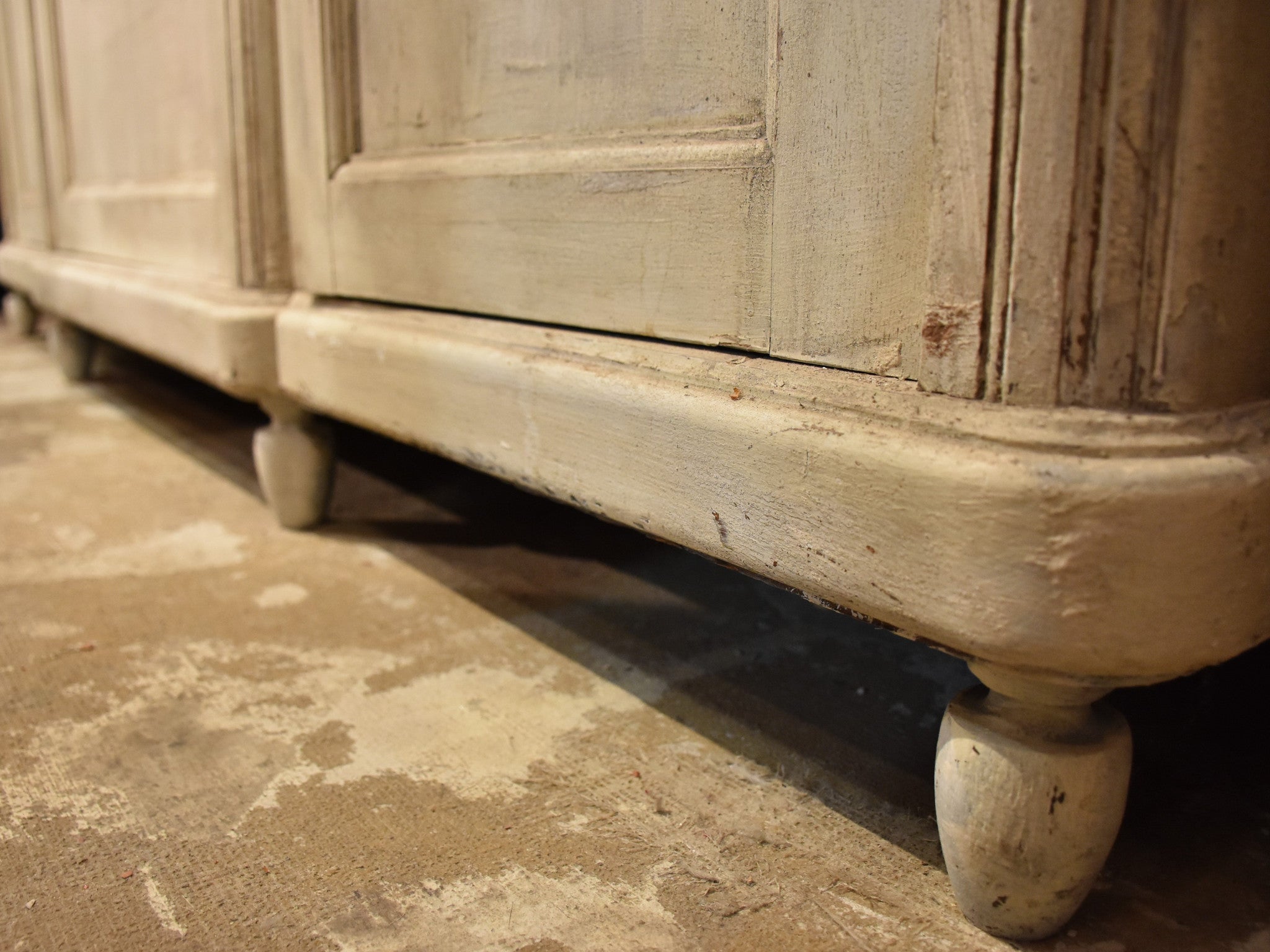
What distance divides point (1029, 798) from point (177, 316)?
4.61ft

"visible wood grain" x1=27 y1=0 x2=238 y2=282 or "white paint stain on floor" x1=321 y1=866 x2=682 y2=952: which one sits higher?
"visible wood grain" x1=27 y1=0 x2=238 y2=282

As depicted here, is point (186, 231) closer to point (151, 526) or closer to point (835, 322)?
point (151, 526)

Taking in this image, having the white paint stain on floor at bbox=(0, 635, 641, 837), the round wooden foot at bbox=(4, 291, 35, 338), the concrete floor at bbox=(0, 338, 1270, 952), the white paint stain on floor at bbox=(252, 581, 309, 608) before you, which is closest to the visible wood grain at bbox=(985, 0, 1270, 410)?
the concrete floor at bbox=(0, 338, 1270, 952)

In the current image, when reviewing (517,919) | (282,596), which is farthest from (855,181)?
(282,596)

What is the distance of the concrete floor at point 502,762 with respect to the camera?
2.28 feet

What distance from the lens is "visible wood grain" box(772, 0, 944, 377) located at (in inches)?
25.9

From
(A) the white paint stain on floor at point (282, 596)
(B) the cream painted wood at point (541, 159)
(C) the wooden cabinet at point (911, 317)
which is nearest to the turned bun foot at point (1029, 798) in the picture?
(C) the wooden cabinet at point (911, 317)

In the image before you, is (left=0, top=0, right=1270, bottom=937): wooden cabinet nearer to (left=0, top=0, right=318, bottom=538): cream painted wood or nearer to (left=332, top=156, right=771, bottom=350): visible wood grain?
(left=332, top=156, right=771, bottom=350): visible wood grain

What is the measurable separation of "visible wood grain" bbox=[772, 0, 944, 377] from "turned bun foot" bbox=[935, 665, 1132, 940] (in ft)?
0.73

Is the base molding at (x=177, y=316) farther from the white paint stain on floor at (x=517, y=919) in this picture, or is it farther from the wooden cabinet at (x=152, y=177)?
the white paint stain on floor at (x=517, y=919)

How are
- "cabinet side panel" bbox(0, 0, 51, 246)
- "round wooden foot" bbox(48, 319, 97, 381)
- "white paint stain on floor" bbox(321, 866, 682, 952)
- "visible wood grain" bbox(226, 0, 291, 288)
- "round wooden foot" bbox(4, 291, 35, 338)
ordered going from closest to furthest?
"white paint stain on floor" bbox(321, 866, 682, 952) < "visible wood grain" bbox(226, 0, 291, 288) < "cabinet side panel" bbox(0, 0, 51, 246) < "round wooden foot" bbox(48, 319, 97, 381) < "round wooden foot" bbox(4, 291, 35, 338)

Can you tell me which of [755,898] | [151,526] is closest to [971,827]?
[755,898]

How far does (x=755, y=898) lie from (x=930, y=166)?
1.58ft

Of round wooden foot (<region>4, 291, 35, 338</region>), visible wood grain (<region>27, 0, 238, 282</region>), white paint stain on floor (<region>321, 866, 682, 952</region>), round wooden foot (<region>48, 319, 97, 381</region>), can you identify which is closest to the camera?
white paint stain on floor (<region>321, 866, 682, 952</region>)
